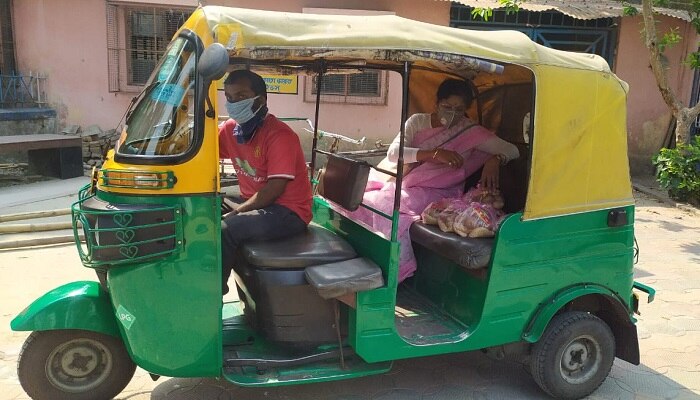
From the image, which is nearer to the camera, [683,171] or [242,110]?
[242,110]

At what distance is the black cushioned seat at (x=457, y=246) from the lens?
10.2 feet

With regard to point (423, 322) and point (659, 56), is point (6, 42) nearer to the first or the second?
point (423, 322)

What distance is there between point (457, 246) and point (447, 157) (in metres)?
0.66

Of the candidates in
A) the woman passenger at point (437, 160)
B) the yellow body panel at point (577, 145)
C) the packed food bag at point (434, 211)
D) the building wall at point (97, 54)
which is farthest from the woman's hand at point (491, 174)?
the building wall at point (97, 54)

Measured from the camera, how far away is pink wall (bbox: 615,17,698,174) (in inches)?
420

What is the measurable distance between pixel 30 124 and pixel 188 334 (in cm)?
814

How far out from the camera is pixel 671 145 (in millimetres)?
10969

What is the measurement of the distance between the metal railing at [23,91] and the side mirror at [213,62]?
8.44 meters

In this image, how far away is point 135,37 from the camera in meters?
9.52

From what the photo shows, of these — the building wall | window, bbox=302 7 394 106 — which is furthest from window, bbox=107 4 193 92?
window, bbox=302 7 394 106

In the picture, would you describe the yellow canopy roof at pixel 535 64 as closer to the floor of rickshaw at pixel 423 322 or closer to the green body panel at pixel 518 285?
the green body panel at pixel 518 285

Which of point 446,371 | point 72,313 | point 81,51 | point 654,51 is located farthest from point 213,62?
point 81,51

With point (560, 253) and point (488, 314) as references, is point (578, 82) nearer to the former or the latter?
point (560, 253)

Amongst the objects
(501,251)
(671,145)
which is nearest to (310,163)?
(501,251)
